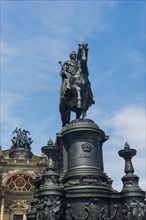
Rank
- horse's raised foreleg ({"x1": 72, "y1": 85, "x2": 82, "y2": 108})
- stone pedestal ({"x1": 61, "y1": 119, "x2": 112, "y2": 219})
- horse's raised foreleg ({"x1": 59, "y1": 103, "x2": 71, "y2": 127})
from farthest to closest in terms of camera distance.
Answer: horse's raised foreleg ({"x1": 59, "y1": 103, "x2": 71, "y2": 127})
horse's raised foreleg ({"x1": 72, "y1": 85, "x2": 82, "y2": 108})
stone pedestal ({"x1": 61, "y1": 119, "x2": 112, "y2": 219})

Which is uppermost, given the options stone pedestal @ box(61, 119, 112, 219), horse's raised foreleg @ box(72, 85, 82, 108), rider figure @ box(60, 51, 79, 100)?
rider figure @ box(60, 51, 79, 100)

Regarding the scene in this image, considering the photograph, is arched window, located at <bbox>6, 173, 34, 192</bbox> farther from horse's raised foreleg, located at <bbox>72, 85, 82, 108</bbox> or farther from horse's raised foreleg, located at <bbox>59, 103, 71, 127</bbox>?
horse's raised foreleg, located at <bbox>72, 85, 82, 108</bbox>

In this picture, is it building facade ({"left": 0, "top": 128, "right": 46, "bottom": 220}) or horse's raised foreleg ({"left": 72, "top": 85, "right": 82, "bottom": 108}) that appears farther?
building facade ({"left": 0, "top": 128, "right": 46, "bottom": 220})

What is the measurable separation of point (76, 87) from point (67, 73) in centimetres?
92

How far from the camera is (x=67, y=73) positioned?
488 inches

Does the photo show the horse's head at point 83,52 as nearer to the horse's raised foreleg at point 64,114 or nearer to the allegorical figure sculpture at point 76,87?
the allegorical figure sculpture at point 76,87

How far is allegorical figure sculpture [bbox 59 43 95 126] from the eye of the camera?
1180cm

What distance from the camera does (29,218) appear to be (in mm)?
10828

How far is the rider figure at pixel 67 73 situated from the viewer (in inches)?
476

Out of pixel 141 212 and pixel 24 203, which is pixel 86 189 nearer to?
pixel 141 212

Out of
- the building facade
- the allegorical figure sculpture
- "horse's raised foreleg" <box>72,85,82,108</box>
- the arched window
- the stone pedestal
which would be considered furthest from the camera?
the arched window

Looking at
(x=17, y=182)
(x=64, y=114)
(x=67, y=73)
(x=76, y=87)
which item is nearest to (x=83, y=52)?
(x=67, y=73)

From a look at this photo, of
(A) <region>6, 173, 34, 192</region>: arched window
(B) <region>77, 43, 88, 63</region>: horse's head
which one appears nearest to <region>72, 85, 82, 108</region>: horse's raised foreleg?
(B) <region>77, 43, 88, 63</region>: horse's head

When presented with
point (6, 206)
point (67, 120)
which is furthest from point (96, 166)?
point (6, 206)
